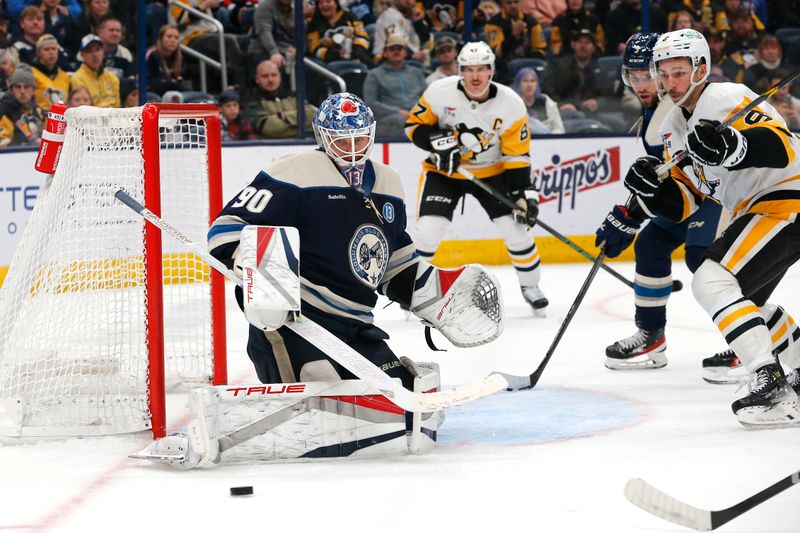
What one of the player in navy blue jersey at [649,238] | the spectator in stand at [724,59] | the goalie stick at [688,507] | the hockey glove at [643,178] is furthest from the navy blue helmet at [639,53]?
the spectator in stand at [724,59]

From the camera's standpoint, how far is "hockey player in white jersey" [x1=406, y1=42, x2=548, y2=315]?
5.22 metres

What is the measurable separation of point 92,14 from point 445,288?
153 inches

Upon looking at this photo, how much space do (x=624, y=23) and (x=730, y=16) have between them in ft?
2.66

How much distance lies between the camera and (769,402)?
3.10m

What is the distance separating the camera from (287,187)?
290 centimetres

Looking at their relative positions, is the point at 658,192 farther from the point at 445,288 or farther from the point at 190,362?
the point at 190,362

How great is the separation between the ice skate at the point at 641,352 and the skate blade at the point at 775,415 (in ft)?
3.28

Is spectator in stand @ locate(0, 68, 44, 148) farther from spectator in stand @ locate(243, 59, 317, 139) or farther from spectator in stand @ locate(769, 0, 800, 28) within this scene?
spectator in stand @ locate(769, 0, 800, 28)

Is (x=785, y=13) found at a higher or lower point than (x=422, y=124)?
higher

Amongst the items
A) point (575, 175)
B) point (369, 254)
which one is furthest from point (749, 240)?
point (575, 175)

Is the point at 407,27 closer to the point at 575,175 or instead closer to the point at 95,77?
the point at 575,175

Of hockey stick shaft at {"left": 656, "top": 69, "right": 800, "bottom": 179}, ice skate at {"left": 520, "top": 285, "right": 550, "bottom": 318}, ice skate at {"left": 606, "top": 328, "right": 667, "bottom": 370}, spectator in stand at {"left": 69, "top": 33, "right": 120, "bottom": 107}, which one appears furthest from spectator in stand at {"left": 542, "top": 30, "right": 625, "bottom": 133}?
hockey stick shaft at {"left": 656, "top": 69, "right": 800, "bottom": 179}

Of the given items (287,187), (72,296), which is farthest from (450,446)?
(72,296)

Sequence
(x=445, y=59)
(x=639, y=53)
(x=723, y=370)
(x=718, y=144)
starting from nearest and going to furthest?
1. (x=718, y=144)
2. (x=723, y=370)
3. (x=639, y=53)
4. (x=445, y=59)
